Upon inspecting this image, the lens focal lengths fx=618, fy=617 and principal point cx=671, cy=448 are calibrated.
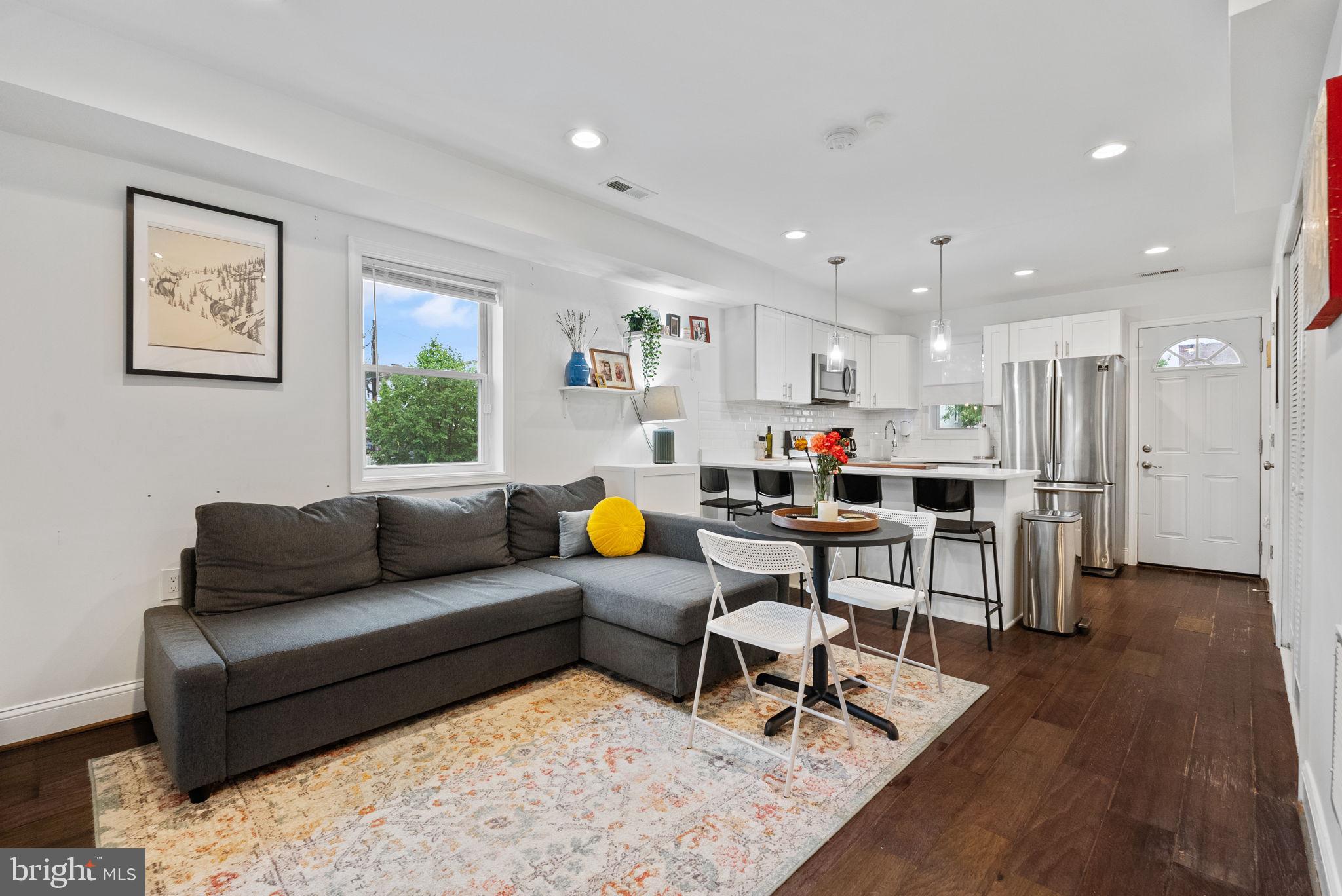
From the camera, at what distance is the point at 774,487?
4590 mm

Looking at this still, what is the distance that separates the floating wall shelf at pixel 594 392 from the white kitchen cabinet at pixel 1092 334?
13.7ft

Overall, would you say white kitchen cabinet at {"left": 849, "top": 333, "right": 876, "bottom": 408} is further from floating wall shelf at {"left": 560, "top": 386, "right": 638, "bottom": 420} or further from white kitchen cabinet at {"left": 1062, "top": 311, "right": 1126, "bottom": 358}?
floating wall shelf at {"left": 560, "top": 386, "right": 638, "bottom": 420}

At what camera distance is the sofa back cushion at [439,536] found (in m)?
3.09

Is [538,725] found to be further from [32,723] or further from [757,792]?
[32,723]

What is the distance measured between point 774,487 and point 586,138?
2.68 meters

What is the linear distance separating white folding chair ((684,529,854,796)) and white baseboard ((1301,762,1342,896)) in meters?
1.22

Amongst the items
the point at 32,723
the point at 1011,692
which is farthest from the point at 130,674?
the point at 1011,692

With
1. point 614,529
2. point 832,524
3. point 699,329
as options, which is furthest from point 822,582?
point 699,329

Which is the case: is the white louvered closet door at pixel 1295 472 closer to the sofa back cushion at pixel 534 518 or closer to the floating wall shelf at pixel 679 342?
the sofa back cushion at pixel 534 518

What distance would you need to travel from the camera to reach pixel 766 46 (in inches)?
88.7

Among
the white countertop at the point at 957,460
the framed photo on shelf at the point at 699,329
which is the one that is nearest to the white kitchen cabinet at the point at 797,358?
the framed photo on shelf at the point at 699,329

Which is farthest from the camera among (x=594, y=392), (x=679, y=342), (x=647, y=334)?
(x=679, y=342)

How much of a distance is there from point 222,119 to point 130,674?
2355 millimetres

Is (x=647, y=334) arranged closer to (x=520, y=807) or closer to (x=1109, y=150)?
(x=1109, y=150)
